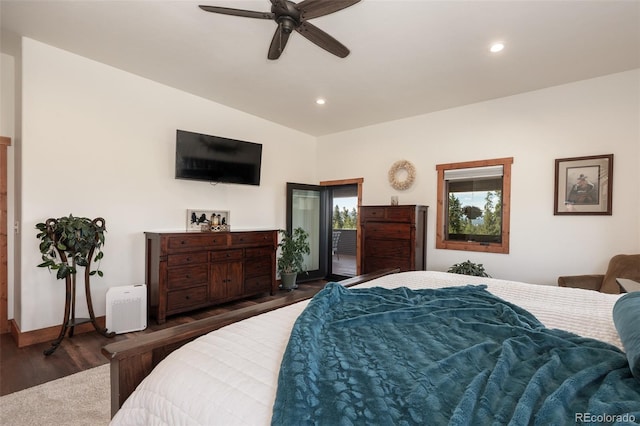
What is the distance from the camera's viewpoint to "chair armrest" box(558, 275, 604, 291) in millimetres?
2969

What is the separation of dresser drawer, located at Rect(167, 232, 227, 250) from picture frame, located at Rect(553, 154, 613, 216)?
418cm

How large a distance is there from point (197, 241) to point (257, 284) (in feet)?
3.78

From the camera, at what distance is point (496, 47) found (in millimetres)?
2713

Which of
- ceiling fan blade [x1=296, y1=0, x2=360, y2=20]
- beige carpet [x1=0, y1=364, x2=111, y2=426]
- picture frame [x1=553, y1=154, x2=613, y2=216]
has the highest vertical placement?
ceiling fan blade [x1=296, y1=0, x2=360, y2=20]

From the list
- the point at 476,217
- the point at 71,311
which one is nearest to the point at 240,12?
the point at 71,311

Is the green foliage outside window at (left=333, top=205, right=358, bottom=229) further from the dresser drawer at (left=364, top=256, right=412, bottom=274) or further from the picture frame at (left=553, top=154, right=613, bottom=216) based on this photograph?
the picture frame at (left=553, top=154, right=613, bottom=216)

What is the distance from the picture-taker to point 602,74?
3215 mm

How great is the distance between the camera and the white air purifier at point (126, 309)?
9.78ft

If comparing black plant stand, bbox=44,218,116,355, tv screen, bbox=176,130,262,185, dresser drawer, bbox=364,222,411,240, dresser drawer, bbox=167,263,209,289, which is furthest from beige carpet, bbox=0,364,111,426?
dresser drawer, bbox=364,222,411,240

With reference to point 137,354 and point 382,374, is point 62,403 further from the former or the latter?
point 382,374

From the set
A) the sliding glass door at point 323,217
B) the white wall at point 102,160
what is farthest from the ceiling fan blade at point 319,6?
the sliding glass door at point 323,217

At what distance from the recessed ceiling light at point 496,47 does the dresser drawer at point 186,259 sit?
3.79 metres

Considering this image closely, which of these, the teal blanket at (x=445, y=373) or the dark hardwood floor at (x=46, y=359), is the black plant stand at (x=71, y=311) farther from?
the teal blanket at (x=445, y=373)

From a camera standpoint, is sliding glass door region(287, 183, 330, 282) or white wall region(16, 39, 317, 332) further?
sliding glass door region(287, 183, 330, 282)
